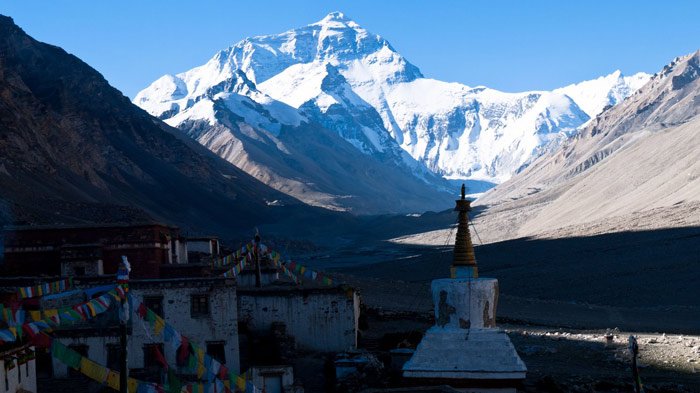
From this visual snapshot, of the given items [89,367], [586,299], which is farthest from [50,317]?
[586,299]

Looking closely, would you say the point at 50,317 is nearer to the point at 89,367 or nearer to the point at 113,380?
the point at 89,367

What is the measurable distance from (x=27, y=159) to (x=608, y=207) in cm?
4941

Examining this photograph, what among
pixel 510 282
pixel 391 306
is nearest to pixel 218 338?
pixel 391 306

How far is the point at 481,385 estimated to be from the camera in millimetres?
13273

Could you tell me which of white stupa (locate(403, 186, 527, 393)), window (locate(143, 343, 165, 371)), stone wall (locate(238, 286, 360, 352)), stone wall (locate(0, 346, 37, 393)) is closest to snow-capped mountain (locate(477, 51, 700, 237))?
stone wall (locate(238, 286, 360, 352))

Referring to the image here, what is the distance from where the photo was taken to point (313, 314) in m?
28.0

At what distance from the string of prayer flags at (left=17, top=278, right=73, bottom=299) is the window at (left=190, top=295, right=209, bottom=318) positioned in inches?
113

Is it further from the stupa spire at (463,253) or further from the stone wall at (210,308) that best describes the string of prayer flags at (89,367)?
the stone wall at (210,308)

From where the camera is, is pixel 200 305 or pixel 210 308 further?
pixel 200 305

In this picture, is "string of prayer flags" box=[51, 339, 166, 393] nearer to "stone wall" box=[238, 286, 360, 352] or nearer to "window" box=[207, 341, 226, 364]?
"window" box=[207, 341, 226, 364]

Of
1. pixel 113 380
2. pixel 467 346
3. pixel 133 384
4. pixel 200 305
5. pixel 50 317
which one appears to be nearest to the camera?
pixel 467 346

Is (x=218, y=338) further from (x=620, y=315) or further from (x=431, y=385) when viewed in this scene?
(x=620, y=315)

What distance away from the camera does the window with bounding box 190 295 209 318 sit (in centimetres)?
2583

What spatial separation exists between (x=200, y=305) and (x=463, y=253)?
13.3m
